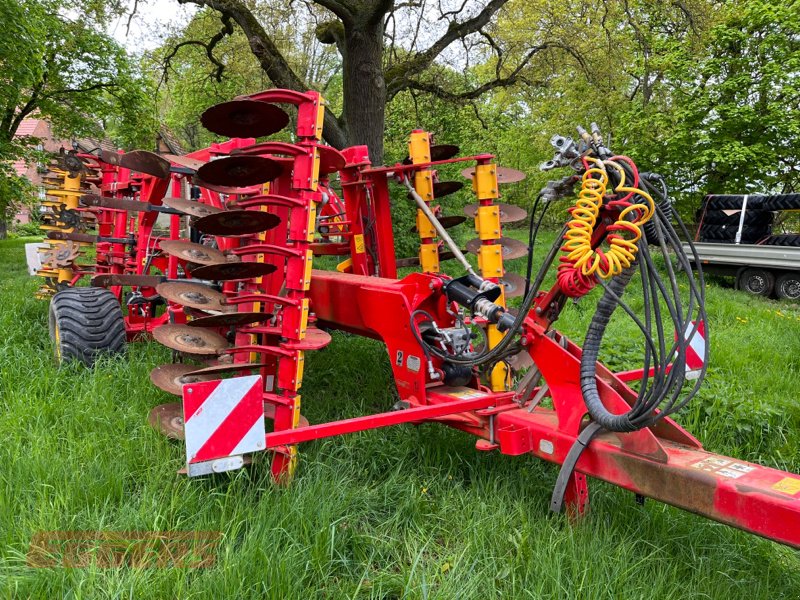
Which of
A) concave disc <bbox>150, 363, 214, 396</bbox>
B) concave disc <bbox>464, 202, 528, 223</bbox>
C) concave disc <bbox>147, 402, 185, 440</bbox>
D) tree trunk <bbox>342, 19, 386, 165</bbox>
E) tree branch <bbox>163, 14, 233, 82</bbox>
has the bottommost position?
concave disc <bbox>147, 402, 185, 440</bbox>

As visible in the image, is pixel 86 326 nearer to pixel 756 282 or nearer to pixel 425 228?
pixel 425 228

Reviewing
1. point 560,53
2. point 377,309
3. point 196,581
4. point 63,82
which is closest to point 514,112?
point 560,53

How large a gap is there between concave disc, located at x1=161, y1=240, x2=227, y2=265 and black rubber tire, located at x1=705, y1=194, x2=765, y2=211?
45.0ft

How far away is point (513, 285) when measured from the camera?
192 inches

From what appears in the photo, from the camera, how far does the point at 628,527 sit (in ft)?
9.54

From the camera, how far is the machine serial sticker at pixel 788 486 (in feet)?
6.87

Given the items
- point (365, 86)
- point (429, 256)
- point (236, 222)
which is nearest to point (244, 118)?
point (236, 222)

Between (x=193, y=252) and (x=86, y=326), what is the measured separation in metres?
1.99

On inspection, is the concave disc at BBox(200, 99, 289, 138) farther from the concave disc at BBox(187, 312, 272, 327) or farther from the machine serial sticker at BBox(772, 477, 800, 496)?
the machine serial sticker at BBox(772, 477, 800, 496)

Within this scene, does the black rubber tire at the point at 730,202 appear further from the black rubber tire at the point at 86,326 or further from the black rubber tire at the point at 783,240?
the black rubber tire at the point at 86,326

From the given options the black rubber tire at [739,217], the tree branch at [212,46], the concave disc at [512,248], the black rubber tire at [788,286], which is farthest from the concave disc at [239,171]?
the black rubber tire at [739,217]

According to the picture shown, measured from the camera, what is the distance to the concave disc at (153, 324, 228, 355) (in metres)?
3.24

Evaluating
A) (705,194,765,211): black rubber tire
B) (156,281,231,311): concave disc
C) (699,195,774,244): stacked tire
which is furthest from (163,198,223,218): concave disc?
(705,194,765,211): black rubber tire

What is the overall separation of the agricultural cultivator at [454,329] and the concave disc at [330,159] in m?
0.04
